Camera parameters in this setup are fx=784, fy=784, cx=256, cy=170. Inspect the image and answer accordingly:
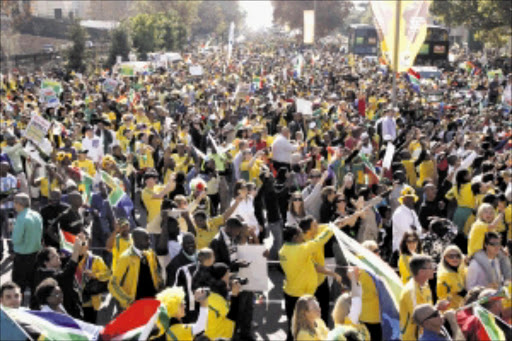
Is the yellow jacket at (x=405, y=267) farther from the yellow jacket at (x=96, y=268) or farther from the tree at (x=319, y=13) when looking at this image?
the tree at (x=319, y=13)

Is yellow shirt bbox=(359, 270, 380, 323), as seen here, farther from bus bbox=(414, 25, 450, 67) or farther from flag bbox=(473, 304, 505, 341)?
bus bbox=(414, 25, 450, 67)

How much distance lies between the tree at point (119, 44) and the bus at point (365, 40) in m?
17.5

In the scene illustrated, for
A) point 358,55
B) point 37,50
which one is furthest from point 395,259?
point 37,50

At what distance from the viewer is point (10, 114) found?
57.3 feet

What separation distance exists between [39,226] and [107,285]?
130 cm

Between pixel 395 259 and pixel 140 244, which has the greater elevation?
pixel 140 244

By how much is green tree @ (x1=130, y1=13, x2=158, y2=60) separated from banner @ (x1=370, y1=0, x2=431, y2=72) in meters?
30.9

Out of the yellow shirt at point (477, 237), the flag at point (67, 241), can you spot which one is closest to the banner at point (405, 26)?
the yellow shirt at point (477, 237)

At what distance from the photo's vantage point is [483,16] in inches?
1743

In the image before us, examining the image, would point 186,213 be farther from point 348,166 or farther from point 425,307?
point 348,166

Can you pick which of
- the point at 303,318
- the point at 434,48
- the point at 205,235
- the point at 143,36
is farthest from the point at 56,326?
the point at 143,36

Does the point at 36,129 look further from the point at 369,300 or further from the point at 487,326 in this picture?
A: the point at 487,326

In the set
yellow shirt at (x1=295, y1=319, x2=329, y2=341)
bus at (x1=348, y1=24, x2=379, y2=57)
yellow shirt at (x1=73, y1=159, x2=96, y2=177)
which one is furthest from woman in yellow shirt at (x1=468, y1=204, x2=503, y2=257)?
bus at (x1=348, y1=24, x2=379, y2=57)

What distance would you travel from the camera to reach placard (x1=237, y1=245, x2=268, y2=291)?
6.98 m
